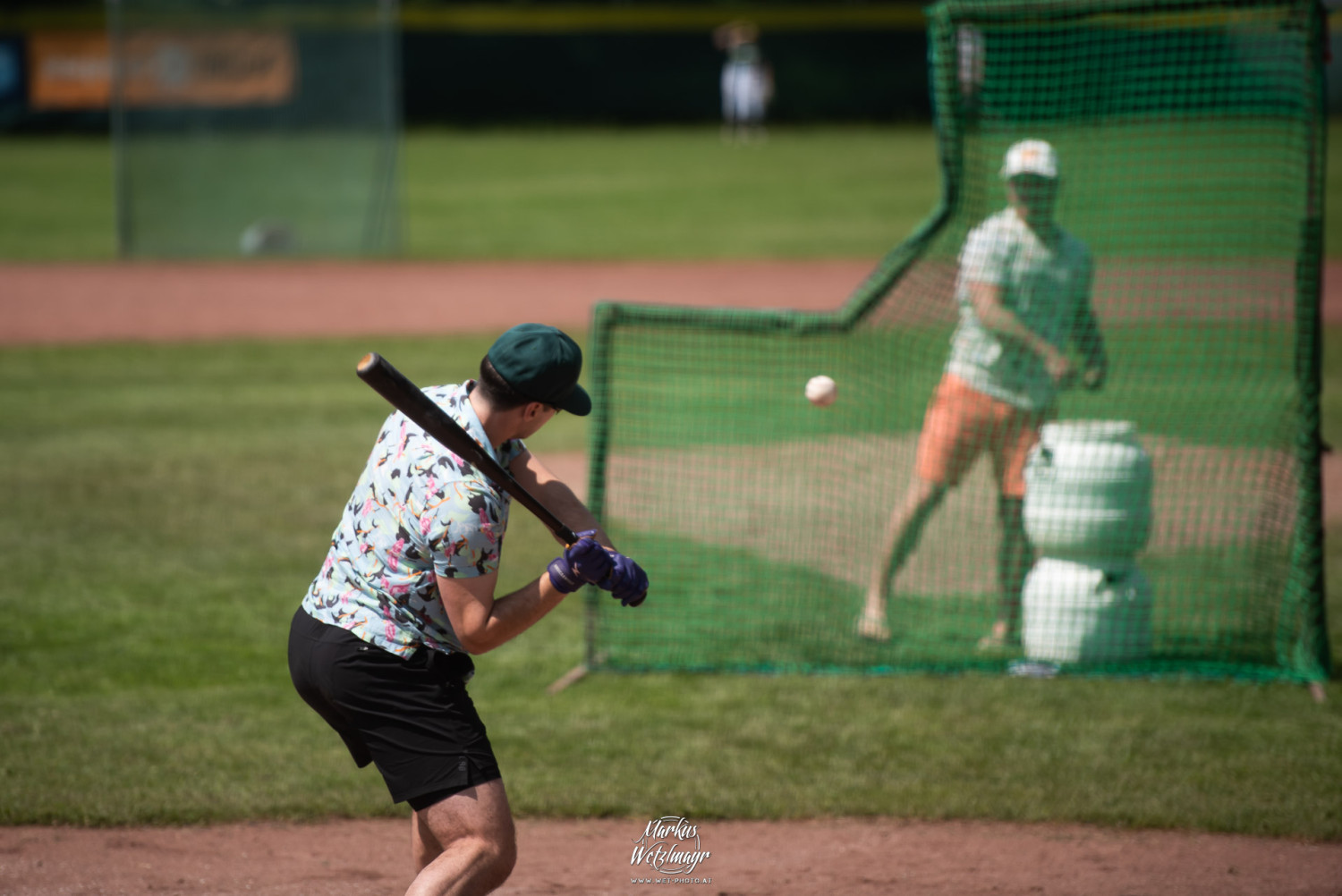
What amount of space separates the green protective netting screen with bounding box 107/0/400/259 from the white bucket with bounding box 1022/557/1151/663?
15383 millimetres

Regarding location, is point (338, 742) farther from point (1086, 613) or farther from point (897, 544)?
point (1086, 613)

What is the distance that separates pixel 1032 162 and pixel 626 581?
141 inches

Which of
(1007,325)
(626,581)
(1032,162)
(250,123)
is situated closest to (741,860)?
(626,581)

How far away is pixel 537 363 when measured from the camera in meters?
3.54

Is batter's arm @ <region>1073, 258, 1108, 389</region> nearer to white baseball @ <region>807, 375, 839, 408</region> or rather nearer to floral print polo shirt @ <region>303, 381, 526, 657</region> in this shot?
white baseball @ <region>807, 375, 839, 408</region>

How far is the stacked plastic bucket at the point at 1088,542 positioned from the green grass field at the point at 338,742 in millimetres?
222

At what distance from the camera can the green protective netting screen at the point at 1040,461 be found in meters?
6.39

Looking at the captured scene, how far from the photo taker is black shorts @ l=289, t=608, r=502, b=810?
3.59 metres

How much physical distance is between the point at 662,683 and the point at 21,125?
36078mm

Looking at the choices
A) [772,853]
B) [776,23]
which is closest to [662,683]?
[772,853]

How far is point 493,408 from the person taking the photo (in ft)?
11.9

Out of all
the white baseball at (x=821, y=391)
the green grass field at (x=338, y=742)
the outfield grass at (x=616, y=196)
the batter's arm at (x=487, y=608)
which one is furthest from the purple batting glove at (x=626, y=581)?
the outfield grass at (x=616, y=196)

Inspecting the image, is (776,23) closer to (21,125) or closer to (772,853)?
(21,125)

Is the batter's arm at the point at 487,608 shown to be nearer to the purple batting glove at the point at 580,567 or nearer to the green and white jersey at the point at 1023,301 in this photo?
the purple batting glove at the point at 580,567
